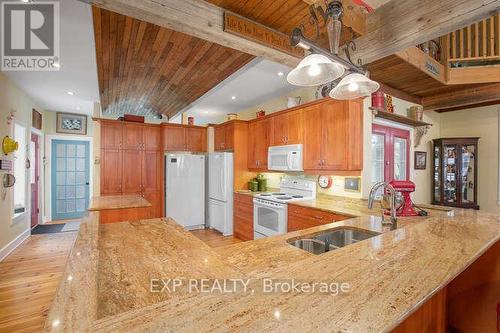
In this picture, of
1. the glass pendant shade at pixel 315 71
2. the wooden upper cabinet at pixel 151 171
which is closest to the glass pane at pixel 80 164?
the wooden upper cabinet at pixel 151 171

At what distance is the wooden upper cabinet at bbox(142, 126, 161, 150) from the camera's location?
5.07 metres

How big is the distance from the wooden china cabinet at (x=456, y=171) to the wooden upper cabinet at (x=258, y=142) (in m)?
3.19

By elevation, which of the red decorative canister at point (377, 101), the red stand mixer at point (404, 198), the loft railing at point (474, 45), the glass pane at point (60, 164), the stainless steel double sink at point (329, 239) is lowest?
the stainless steel double sink at point (329, 239)

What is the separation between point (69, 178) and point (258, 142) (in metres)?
5.08

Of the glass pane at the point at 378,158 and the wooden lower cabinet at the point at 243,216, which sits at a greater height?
the glass pane at the point at 378,158

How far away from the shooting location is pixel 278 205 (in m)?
3.42

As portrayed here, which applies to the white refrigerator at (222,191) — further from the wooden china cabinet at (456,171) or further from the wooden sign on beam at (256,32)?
the wooden china cabinet at (456,171)

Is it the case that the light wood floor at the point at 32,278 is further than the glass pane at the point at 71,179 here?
No

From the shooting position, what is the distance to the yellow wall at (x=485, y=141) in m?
4.31

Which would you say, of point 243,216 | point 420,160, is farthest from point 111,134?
point 420,160

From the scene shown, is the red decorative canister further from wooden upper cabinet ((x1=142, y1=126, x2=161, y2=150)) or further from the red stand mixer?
wooden upper cabinet ((x1=142, y1=126, x2=161, y2=150))

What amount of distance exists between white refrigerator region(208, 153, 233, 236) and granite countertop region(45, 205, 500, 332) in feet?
10.1

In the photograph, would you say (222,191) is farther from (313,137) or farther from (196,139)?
(313,137)

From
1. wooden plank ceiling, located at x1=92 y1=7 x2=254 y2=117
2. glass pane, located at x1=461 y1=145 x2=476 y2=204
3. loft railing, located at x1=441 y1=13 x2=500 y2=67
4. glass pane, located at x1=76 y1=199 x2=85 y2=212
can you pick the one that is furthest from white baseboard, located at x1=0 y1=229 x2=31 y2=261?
glass pane, located at x1=461 y1=145 x2=476 y2=204
